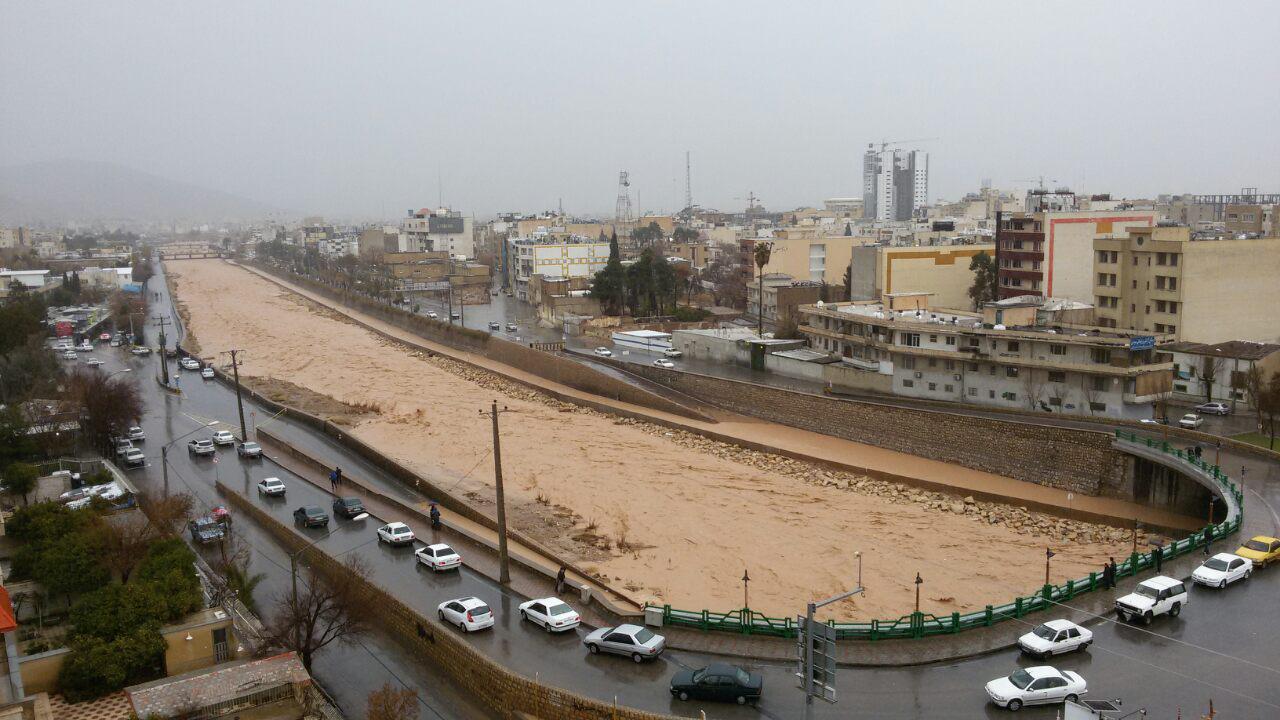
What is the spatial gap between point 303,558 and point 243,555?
1069mm

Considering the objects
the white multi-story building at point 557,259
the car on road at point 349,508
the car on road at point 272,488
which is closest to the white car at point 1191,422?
the car on road at point 349,508

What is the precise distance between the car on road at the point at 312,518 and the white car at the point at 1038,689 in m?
14.2

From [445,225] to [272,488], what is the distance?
303 feet

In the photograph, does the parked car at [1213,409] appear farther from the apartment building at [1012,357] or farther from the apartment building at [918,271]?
the apartment building at [918,271]

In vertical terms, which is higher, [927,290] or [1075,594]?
[927,290]

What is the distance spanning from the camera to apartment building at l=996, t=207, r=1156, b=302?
3669 cm

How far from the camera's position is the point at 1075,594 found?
45.9 ft

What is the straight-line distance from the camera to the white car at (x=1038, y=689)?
10.7m

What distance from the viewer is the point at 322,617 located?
13719mm

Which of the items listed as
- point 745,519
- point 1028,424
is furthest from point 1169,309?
point 745,519

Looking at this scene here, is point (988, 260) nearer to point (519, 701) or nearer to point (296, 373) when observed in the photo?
point (296, 373)

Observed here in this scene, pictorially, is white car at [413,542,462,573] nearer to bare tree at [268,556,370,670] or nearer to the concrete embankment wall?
bare tree at [268,556,370,670]

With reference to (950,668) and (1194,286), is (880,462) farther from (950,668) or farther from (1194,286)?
(950,668)

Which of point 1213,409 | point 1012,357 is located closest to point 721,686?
point 1012,357
